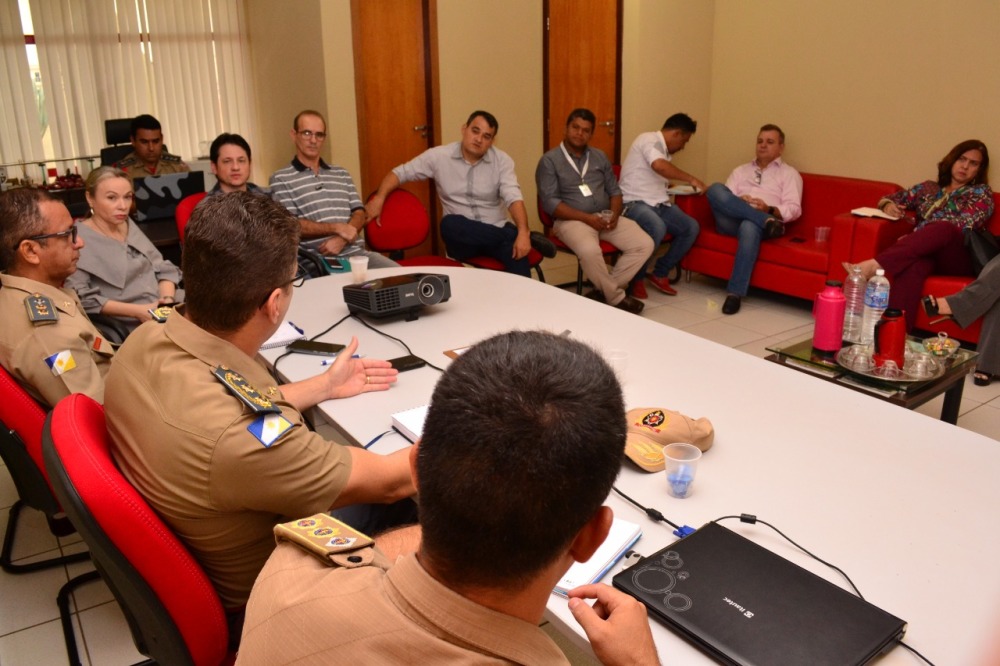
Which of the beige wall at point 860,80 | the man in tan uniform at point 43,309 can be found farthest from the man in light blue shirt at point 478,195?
the beige wall at point 860,80

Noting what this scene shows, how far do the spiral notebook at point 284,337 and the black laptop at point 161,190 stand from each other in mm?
2059

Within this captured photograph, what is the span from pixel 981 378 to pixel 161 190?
4.37 m

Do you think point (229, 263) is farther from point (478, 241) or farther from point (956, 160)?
point (956, 160)

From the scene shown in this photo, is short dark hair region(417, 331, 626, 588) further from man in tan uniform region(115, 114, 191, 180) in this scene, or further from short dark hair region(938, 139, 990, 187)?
man in tan uniform region(115, 114, 191, 180)

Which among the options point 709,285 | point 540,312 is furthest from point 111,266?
point 709,285

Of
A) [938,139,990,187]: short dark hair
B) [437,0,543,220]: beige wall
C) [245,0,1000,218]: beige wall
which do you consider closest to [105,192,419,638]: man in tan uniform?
[245,0,1000,218]: beige wall

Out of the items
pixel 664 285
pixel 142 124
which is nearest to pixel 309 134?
pixel 142 124

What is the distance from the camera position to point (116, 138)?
555cm

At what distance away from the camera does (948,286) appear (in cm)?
432

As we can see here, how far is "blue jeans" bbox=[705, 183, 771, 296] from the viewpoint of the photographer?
5266mm

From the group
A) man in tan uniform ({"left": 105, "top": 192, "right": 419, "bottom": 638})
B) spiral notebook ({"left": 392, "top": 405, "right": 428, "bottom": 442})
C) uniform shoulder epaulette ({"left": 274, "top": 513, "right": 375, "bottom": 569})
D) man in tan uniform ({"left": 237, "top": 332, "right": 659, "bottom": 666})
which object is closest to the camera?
A: man in tan uniform ({"left": 237, "top": 332, "right": 659, "bottom": 666})

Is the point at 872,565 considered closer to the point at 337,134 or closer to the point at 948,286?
the point at 948,286

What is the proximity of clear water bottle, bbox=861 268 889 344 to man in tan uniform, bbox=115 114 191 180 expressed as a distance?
4.36 m

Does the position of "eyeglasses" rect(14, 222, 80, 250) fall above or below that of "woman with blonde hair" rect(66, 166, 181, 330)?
above
